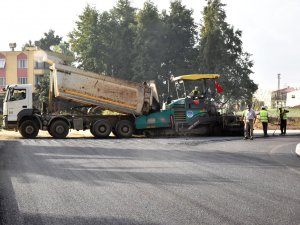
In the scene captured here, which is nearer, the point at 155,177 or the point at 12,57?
the point at 155,177

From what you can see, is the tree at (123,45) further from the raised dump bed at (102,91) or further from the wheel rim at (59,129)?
the wheel rim at (59,129)

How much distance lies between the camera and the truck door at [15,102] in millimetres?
22469

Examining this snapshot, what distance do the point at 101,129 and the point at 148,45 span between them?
3666cm

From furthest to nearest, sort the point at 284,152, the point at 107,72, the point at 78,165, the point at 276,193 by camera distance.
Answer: the point at 107,72 → the point at 284,152 → the point at 78,165 → the point at 276,193

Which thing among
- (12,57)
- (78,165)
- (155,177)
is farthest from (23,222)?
(12,57)

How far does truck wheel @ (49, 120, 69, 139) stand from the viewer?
2272 cm

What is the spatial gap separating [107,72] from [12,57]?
13495 mm

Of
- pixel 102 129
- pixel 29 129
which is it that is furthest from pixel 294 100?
pixel 29 129

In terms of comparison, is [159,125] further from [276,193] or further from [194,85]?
[276,193]

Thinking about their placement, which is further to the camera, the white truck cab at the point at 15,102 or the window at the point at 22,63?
the window at the point at 22,63

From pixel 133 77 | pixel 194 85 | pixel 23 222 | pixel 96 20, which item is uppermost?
pixel 96 20

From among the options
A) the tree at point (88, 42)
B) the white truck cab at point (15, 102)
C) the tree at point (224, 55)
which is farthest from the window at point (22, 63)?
Result: the white truck cab at point (15, 102)

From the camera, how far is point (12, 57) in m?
66.3

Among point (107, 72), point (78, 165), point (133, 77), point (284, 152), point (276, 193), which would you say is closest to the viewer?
point (276, 193)
